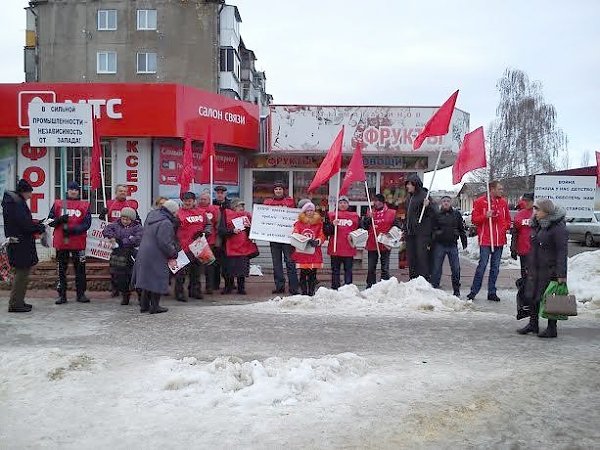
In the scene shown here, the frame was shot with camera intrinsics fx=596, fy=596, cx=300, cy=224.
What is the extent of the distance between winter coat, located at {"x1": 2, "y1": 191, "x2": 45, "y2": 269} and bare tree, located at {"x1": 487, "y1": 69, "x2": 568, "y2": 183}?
151 feet

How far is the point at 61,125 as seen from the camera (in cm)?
1024

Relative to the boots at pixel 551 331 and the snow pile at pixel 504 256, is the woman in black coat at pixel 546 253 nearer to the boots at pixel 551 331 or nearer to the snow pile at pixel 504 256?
the boots at pixel 551 331

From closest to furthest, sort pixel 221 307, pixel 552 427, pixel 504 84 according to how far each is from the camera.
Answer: pixel 552 427 → pixel 221 307 → pixel 504 84

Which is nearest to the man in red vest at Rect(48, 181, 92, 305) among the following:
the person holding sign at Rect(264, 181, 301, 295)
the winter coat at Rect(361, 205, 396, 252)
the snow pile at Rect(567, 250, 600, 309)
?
the person holding sign at Rect(264, 181, 301, 295)

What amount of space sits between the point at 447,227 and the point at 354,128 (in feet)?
14.6

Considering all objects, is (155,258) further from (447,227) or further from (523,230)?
(523,230)

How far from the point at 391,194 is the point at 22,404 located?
11.4 meters

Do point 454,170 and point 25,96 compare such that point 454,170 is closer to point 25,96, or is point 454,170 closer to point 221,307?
point 221,307

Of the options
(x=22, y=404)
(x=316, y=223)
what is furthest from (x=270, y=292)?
(x=22, y=404)

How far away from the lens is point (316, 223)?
34.0ft

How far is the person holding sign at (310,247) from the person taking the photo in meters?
10.2

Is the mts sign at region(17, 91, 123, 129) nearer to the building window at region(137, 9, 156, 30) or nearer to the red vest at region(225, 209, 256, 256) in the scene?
the red vest at region(225, 209, 256, 256)

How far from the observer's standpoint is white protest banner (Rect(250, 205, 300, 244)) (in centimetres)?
1058

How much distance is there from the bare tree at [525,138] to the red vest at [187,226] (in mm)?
43902
